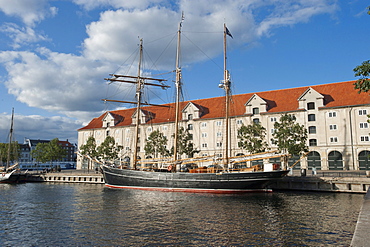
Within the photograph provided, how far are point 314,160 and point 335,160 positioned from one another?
3953 millimetres

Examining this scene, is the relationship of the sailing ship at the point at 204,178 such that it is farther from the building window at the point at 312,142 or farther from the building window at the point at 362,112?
the building window at the point at 362,112

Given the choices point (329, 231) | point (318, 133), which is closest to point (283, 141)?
point (318, 133)

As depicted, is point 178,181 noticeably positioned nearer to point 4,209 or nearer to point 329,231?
point 4,209

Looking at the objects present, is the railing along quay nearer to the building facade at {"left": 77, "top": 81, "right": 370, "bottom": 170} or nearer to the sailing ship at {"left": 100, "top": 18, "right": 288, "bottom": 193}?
the sailing ship at {"left": 100, "top": 18, "right": 288, "bottom": 193}

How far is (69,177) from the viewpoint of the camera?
67.1 m

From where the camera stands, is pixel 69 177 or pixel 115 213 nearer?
pixel 115 213

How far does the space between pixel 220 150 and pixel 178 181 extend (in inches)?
1096

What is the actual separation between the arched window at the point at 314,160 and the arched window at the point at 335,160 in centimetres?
208

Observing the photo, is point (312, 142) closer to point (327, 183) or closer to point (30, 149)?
point (327, 183)

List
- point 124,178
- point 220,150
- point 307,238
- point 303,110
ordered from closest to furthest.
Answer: point 307,238
point 124,178
point 303,110
point 220,150

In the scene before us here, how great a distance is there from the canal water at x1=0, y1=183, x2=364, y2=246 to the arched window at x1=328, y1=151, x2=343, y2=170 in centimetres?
2744

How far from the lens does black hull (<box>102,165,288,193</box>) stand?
4134cm

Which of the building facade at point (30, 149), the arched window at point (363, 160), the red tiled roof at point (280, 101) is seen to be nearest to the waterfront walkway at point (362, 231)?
the red tiled roof at point (280, 101)

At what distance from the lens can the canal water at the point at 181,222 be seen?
61.7 feet
